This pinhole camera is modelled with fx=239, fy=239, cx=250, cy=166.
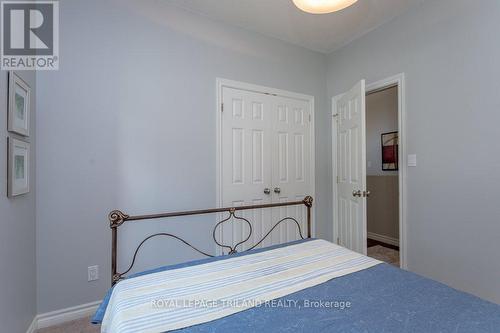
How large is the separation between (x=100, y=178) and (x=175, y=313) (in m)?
1.47

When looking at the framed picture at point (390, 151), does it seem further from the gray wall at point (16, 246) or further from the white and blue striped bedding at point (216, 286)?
the gray wall at point (16, 246)

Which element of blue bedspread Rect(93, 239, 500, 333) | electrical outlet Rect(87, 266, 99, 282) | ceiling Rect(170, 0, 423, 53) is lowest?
electrical outlet Rect(87, 266, 99, 282)

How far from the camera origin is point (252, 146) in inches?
103

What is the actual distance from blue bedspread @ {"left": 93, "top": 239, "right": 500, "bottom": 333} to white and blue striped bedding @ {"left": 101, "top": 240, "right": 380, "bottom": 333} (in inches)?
2.6

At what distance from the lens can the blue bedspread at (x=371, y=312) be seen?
826mm

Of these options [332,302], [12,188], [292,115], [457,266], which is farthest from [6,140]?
[457,266]

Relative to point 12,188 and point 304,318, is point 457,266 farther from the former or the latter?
point 12,188

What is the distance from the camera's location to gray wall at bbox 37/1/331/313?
5.97 ft

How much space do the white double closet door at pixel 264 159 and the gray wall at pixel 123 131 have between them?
201 millimetres

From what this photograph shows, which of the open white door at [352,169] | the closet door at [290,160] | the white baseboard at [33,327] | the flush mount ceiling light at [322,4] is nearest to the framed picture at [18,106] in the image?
the white baseboard at [33,327]

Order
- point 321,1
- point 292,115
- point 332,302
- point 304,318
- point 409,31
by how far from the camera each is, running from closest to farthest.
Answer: point 304,318, point 332,302, point 321,1, point 409,31, point 292,115

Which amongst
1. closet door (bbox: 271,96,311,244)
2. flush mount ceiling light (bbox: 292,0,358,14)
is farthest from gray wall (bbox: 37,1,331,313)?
flush mount ceiling light (bbox: 292,0,358,14)

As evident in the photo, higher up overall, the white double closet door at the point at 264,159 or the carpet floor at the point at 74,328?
the white double closet door at the point at 264,159

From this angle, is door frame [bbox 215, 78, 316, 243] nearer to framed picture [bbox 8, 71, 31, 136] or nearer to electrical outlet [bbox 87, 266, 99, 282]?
electrical outlet [bbox 87, 266, 99, 282]
